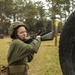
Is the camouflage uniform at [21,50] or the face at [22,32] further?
the face at [22,32]

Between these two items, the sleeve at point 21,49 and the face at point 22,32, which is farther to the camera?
the face at point 22,32

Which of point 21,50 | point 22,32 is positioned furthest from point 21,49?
point 22,32

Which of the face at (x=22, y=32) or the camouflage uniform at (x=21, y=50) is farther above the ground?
the face at (x=22, y=32)

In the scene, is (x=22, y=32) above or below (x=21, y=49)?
above

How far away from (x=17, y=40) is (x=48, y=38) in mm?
410

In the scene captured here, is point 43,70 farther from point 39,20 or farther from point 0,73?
point 39,20

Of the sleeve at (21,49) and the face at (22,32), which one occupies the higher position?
the face at (22,32)

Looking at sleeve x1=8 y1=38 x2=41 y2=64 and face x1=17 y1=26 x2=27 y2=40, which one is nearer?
sleeve x1=8 y1=38 x2=41 y2=64

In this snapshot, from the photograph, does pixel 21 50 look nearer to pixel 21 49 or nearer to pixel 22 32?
pixel 21 49

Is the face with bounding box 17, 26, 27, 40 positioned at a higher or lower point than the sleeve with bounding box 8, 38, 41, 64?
higher

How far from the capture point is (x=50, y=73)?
21.7 feet

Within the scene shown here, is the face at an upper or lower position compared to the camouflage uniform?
upper

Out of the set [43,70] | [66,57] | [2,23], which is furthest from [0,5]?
[66,57]

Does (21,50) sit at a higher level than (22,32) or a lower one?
lower
